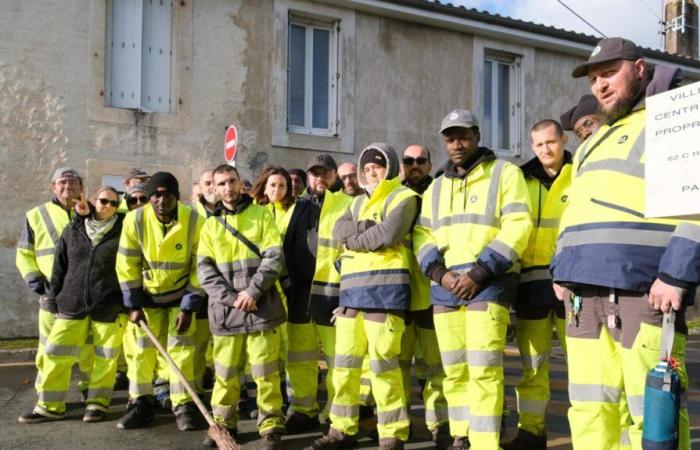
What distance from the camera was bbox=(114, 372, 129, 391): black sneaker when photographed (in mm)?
7052

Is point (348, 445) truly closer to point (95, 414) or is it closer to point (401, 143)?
point (95, 414)

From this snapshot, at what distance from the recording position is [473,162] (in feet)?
14.3

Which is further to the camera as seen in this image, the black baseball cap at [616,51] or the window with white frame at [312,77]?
the window with white frame at [312,77]

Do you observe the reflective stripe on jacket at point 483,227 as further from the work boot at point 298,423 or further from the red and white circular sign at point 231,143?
the red and white circular sign at point 231,143

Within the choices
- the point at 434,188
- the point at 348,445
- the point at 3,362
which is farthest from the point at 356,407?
the point at 3,362

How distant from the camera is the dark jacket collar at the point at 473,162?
14.2 ft

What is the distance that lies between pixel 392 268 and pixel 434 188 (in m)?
0.63

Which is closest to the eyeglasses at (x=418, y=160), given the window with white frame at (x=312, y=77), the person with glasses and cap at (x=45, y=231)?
the person with glasses and cap at (x=45, y=231)

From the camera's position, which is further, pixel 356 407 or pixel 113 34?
pixel 113 34

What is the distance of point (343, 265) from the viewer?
4.96m

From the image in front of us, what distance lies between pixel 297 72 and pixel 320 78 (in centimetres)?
43

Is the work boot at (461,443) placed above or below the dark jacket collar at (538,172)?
below

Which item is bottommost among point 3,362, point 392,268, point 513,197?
point 3,362

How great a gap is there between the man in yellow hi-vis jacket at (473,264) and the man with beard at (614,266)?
2.28 feet
